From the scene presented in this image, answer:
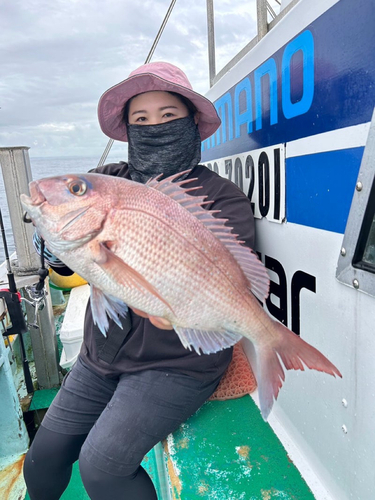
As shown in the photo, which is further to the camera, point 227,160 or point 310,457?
point 227,160

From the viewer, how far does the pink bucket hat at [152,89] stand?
1.84m

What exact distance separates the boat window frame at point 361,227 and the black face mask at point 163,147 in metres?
1.02

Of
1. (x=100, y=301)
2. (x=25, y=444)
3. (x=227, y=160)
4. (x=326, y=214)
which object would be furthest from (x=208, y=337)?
(x=25, y=444)

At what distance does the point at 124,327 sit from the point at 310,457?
1.09m

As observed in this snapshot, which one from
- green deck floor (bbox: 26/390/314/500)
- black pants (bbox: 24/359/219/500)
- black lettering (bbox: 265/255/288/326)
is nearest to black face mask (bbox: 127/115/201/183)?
black lettering (bbox: 265/255/288/326)

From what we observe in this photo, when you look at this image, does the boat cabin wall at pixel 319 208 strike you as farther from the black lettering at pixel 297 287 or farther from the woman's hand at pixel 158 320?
the woman's hand at pixel 158 320

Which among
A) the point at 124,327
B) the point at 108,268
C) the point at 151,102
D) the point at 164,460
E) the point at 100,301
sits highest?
the point at 151,102

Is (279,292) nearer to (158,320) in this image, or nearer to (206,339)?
(206,339)

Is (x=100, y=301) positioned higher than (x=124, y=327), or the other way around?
(x=100, y=301)

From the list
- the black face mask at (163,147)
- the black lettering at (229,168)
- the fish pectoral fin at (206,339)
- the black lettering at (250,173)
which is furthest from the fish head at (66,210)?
the black lettering at (229,168)

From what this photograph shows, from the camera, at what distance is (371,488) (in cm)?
133

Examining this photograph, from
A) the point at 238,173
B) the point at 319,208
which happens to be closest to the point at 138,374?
the point at 319,208

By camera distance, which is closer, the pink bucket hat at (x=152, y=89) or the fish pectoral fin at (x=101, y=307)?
the fish pectoral fin at (x=101, y=307)

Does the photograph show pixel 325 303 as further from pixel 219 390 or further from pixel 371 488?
pixel 219 390
